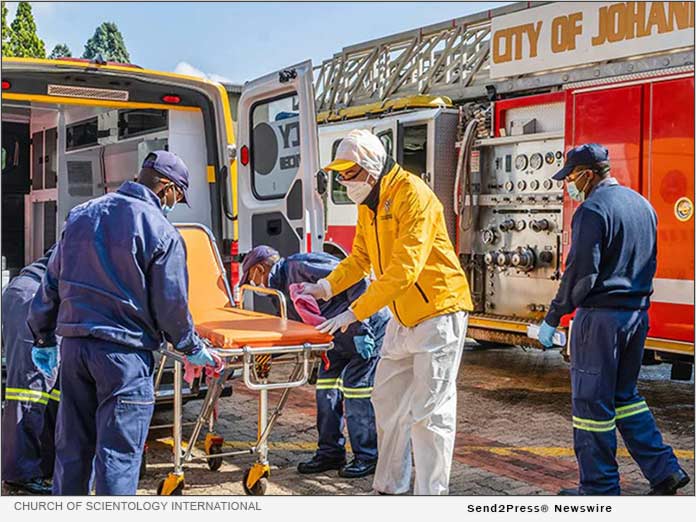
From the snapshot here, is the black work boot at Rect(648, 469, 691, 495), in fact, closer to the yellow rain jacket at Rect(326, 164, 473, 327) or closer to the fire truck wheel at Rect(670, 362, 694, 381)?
the yellow rain jacket at Rect(326, 164, 473, 327)

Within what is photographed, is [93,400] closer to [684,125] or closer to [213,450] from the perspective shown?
[213,450]

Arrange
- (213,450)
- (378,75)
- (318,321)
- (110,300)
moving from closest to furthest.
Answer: (110,300) < (318,321) < (213,450) < (378,75)

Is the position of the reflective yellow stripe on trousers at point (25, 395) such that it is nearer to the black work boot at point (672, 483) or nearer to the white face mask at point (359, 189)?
the white face mask at point (359, 189)

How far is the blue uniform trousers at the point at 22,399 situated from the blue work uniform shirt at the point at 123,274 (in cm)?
90

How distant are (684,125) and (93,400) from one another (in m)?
4.25

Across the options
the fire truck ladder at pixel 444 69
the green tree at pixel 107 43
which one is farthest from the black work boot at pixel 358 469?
the fire truck ladder at pixel 444 69

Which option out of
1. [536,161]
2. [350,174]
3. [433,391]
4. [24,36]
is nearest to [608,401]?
[433,391]

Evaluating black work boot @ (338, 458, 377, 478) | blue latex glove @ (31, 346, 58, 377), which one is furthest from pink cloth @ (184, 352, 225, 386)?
black work boot @ (338, 458, 377, 478)

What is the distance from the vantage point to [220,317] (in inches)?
169

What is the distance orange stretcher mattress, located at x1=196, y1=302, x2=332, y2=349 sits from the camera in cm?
383

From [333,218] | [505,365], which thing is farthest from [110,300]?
[333,218]

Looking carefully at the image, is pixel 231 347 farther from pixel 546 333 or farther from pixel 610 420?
pixel 610 420

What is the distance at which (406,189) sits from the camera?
392 centimetres
